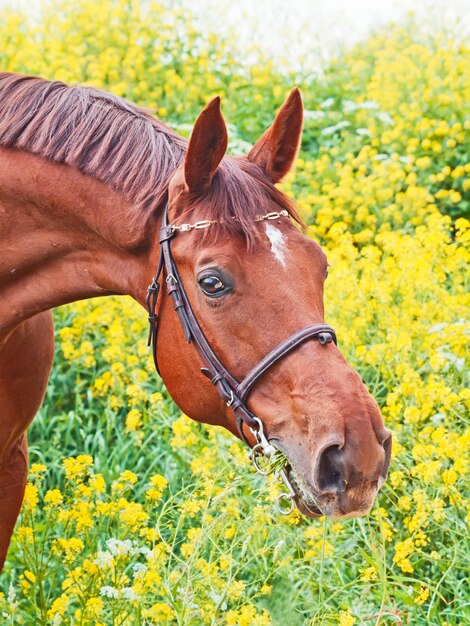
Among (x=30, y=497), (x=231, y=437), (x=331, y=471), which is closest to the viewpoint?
(x=331, y=471)

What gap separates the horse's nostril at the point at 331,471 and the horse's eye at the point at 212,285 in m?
0.53

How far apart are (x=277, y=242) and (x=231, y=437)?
181 cm

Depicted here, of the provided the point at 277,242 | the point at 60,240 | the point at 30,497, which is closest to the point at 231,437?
the point at 30,497

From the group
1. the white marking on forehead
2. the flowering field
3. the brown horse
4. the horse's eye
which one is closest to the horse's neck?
the brown horse

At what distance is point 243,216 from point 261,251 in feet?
0.39

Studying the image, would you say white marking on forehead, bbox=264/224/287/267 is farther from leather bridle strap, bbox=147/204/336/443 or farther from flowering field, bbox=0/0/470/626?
flowering field, bbox=0/0/470/626

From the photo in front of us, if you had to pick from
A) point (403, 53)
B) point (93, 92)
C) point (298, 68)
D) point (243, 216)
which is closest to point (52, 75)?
point (298, 68)

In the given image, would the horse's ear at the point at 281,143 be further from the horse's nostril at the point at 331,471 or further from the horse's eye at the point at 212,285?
the horse's nostril at the point at 331,471

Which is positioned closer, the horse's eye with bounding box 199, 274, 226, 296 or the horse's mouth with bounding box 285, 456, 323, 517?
the horse's mouth with bounding box 285, 456, 323, 517

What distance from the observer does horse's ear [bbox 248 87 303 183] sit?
8.76ft

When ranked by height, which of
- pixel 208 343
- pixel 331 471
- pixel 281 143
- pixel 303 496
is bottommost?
pixel 303 496

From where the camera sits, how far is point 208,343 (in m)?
2.45

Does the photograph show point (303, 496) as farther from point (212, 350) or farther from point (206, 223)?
point (206, 223)

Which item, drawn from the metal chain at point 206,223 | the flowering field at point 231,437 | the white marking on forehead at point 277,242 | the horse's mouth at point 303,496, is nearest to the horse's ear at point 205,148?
the metal chain at point 206,223
